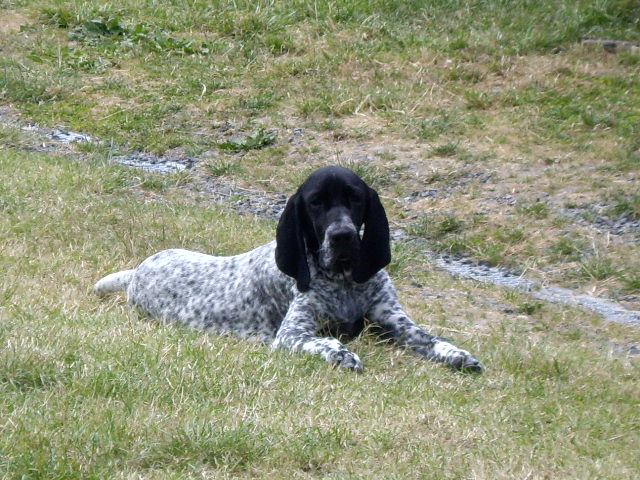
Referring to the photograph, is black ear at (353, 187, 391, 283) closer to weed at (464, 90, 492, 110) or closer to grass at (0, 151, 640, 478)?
grass at (0, 151, 640, 478)

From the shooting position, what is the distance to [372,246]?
6871 mm

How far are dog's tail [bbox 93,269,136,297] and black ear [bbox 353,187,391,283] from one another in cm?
181

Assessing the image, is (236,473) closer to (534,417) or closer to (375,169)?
(534,417)

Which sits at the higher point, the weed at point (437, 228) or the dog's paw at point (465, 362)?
the dog's paw at point (465, 362)

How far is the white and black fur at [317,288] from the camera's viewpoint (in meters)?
6.66

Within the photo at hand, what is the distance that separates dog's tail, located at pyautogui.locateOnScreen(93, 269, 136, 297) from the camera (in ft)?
25.4

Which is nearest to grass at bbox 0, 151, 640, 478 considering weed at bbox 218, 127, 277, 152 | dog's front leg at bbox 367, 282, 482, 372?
dog's front leg at bbox 367, 282, 482, 372

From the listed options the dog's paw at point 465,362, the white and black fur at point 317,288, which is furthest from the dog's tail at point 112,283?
the dog's paw at point 465,362

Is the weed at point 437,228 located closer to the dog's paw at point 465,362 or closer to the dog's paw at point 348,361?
the dog's paw at point 465,362

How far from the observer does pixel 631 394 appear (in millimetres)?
6168

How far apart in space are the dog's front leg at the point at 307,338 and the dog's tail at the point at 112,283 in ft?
4.64

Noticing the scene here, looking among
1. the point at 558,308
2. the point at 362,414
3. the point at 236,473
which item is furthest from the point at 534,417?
the point at 558,308

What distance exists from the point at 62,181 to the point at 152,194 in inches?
37.9

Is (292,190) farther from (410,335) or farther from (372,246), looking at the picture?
(410,335)
